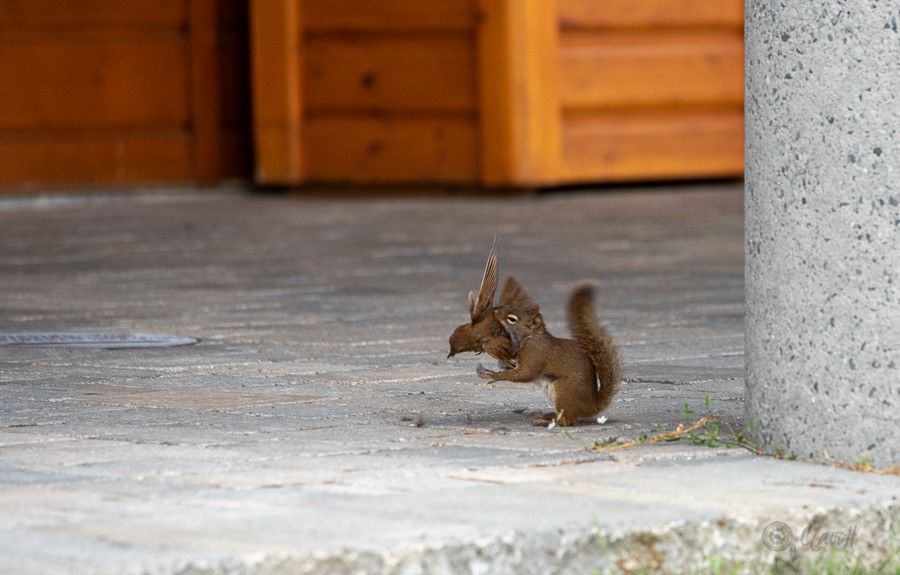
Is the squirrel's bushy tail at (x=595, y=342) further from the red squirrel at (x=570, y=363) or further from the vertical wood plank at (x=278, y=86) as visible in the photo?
the vertical wood plank at (x=278, y=86)

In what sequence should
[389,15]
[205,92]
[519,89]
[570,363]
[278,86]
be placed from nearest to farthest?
[570,363]
[519,89]
[389,15]
[278,86]
[205,92]

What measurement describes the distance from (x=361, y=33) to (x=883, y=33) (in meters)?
9.43

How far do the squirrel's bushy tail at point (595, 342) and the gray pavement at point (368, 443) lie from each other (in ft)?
0.31

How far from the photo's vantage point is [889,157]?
3.19 meters

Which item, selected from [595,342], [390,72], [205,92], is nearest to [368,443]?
[595,342]

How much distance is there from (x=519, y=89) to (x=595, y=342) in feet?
26.7

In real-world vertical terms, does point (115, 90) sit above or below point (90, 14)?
below

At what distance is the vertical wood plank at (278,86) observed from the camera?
12.5 meters

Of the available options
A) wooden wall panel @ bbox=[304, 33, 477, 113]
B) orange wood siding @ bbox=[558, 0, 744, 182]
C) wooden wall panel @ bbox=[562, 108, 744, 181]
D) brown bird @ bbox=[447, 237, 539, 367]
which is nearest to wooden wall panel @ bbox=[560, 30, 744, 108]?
orange wood siding @ bbox=[558, 0, 744, 182]

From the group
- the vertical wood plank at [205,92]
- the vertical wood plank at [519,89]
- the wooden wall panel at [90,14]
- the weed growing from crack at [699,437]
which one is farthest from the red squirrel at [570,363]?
the vertical wood plank at [205,92]

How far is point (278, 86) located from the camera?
41.4ft

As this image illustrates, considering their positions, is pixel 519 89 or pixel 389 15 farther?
pixel 389 15

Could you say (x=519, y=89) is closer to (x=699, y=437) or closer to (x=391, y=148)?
(x=391, y=148)

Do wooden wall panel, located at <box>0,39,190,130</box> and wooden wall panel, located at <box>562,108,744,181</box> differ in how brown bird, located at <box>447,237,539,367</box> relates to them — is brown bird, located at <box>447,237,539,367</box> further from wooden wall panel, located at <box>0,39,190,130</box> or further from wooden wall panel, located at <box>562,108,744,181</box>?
wooden wall panel, located at <box>0,39,190,130</box>
